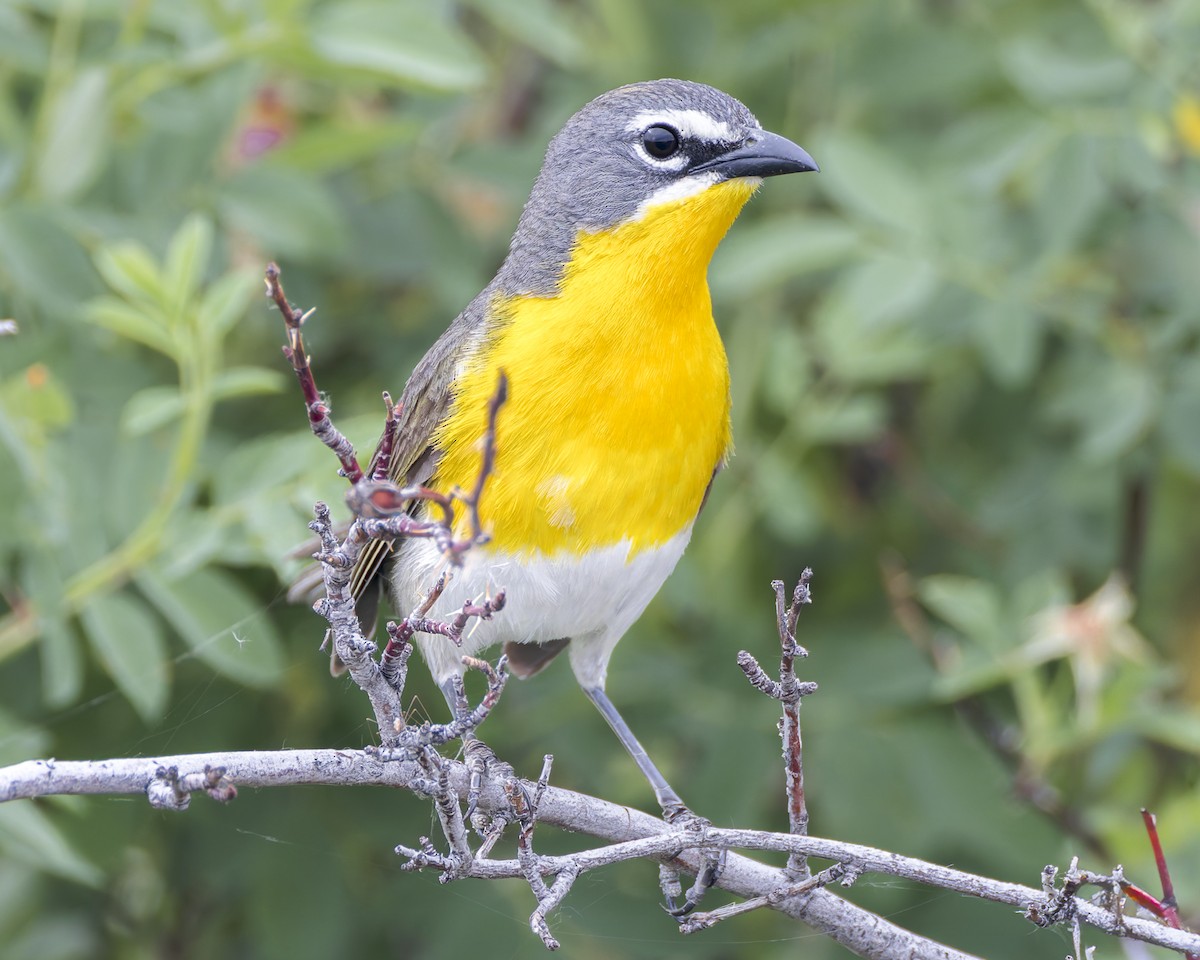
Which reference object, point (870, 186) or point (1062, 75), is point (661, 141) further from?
point (1062, 75)

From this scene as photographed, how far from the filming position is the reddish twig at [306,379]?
64.1 inches

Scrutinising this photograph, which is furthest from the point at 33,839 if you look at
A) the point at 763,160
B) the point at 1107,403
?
the point at 1107,403

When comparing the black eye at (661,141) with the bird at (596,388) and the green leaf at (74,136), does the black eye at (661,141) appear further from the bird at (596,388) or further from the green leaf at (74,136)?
the green leaf at (74,136)

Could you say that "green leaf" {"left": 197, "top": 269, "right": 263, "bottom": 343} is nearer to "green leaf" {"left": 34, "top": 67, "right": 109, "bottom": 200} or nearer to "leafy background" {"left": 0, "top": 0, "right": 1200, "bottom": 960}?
"leafy background" {"left": 0, "top": 0, "right": 1200, "bottom": 960}

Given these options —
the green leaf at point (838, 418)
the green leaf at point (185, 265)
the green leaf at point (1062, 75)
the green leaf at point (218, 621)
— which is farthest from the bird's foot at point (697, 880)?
the green leaf at point (1062, 75)

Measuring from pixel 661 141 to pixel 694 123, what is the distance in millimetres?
86

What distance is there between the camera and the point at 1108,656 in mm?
3715

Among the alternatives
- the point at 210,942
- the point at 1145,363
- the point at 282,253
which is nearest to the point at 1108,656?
the point at 1145,363

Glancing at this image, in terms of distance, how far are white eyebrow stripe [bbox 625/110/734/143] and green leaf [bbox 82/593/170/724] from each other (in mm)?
1498

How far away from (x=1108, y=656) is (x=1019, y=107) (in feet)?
5.03

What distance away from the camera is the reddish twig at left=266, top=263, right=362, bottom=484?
5.34ft

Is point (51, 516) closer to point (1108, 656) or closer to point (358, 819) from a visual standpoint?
point (358, 819)

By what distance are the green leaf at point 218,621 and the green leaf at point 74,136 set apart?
92cm

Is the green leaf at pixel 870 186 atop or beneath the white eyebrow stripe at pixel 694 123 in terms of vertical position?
atop
